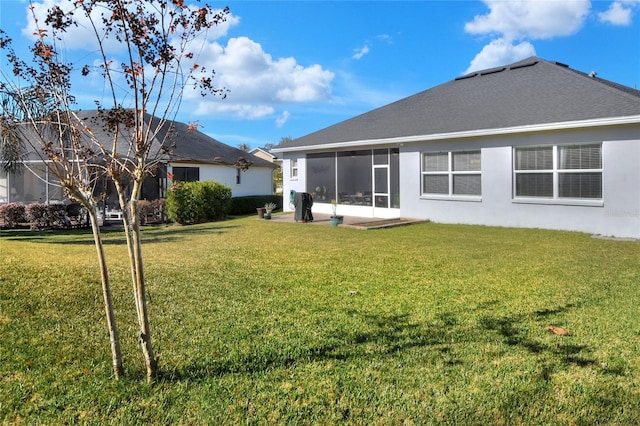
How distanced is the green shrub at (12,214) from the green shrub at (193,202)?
5266 mm

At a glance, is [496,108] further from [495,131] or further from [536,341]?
[536,341]

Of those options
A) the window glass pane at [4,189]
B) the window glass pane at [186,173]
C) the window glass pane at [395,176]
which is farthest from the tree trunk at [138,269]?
the window glass pane at [4,189]

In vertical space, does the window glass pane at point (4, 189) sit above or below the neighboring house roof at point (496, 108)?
below

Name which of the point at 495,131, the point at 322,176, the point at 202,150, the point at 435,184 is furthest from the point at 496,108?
the point at 202,150

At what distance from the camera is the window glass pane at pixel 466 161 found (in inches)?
583

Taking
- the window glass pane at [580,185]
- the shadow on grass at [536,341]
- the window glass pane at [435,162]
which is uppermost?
the window glass pane at [435,162]

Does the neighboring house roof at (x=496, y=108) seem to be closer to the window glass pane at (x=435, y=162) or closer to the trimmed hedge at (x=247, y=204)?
the window glass pane at (x=435, y=162)

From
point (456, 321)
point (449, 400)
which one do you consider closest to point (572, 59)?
point (456, 321)

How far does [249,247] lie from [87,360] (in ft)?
21.7

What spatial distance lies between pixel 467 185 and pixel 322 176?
7.16m

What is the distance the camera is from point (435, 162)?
15930mm

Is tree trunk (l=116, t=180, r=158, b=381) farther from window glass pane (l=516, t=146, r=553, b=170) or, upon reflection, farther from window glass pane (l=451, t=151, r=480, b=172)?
window glass pane (l=451, t=151, r=480, b=172)

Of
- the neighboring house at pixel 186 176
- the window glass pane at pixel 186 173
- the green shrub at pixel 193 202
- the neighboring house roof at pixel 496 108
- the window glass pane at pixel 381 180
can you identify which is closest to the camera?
the neighboring house roof at pixel 496 108

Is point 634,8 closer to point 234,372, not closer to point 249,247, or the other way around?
point 249,247
